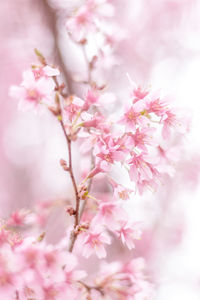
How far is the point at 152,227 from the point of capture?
3.08 meters

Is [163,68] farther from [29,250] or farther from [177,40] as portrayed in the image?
[29,250]

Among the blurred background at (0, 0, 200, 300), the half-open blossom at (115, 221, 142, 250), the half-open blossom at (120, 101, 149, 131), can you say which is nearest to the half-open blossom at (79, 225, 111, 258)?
the half-open blossom at (115, 221, 142, 250)

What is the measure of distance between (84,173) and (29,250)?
83 centimetres

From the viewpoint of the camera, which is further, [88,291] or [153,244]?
[153,244]

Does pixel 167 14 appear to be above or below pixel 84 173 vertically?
above

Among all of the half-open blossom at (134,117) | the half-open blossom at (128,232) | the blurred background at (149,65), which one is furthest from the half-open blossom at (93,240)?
the blurred background at (149,65)

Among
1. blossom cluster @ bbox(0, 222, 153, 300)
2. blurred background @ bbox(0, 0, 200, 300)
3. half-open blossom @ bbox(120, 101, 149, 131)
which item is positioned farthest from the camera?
blurred background @ bbox(0, 0, 200, 300)

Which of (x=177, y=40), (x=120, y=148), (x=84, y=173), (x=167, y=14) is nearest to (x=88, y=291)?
(x=120, y=148)

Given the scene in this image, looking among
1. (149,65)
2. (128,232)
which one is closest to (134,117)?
(128,232)

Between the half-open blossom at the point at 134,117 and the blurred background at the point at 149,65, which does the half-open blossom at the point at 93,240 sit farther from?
the blurred background at the point at 149,65

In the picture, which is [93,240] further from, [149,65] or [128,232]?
[149,65]

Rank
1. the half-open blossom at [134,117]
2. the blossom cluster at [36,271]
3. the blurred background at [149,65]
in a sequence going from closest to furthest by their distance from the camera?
the blossom cluster at [36,271]
the half-open blossom at [134,117]
the blurred background at [149,65]

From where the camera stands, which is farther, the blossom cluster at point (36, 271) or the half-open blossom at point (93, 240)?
the half-open blossom at point (93, 240)

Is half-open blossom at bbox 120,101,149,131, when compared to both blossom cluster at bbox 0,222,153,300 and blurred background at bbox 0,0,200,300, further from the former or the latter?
blurred background at bbox 0,0,200,300
